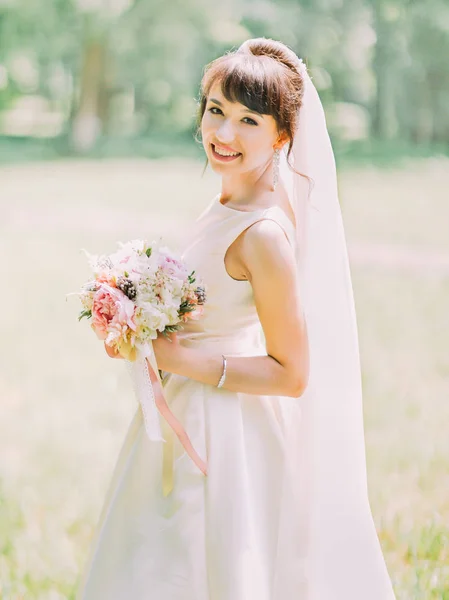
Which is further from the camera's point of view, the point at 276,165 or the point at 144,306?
the point at 276,165

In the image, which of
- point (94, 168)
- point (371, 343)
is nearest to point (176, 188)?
point (94, 168)

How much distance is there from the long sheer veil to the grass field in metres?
0.98

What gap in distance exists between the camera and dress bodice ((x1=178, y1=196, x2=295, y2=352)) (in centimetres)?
243

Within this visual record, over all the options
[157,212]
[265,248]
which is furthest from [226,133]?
[157,212]

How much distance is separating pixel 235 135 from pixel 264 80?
0.54ft

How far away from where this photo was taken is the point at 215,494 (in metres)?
2.45

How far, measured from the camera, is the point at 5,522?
13.8 feet

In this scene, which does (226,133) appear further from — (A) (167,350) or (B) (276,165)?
(A) (167,350)

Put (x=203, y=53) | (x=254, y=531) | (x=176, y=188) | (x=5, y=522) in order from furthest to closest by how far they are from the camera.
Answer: (x=203, y=53) < (x=176, y=188) < (x=5, y=522) < (x=254, y=531)

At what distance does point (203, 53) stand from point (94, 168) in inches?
291

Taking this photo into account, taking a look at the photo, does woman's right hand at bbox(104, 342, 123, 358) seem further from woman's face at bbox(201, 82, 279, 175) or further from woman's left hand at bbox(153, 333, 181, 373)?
woman's face at bbox(201, 82, 279, 175)

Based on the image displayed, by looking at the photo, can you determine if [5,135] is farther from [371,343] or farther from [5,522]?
[5,522]

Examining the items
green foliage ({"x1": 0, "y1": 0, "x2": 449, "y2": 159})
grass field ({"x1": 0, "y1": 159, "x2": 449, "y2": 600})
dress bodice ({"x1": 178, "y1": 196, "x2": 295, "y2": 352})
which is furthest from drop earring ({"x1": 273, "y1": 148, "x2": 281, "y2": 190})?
green foliage ({"x1": 0, "y1": 0, "x2": 449, "y2": 159})

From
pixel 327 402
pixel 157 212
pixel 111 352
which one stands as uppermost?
pixel 157 212
